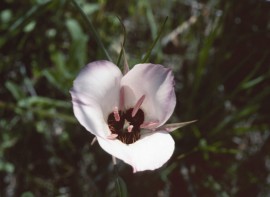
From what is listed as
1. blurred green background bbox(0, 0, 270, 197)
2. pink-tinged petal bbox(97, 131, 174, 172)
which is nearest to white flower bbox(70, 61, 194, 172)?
pink-tinged petal bbox(97, 131, 174, 172)

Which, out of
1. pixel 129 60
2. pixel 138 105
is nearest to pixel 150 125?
pixel 138 105

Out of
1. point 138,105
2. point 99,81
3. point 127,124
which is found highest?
point 99,81

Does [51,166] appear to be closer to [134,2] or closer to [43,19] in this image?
[43,19]

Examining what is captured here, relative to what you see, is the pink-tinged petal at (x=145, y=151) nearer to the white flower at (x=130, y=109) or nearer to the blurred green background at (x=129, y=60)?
the white flower at (x=130, y=109)

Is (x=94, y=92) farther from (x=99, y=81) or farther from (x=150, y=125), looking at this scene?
(x=150, y=125)

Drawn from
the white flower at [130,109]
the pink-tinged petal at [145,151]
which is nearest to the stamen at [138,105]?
the white flower at [130,109]

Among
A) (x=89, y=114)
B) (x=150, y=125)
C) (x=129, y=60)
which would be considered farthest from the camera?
(x=129, y=60)

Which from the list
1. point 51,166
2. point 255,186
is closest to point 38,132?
point 51,166
